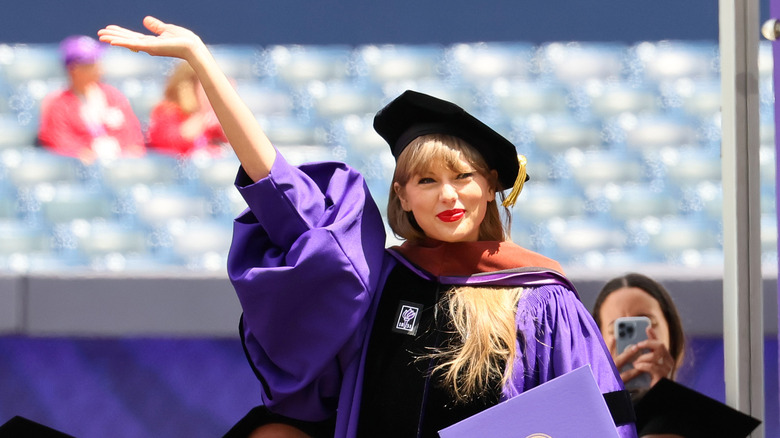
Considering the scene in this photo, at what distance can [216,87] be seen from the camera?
6.63 feet

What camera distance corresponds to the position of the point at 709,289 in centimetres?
313

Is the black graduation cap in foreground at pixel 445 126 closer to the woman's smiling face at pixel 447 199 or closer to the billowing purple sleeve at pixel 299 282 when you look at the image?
the woman's smiling face at pixel 447 199

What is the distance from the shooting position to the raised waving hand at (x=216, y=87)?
2006 millimetres

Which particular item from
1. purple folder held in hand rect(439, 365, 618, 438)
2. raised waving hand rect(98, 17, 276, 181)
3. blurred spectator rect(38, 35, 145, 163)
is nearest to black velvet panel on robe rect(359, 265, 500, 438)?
purple folder held in hand rect(439, 365, 618, 438)

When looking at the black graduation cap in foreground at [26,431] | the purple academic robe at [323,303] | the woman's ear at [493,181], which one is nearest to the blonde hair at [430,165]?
the woman's ear at [493,181]

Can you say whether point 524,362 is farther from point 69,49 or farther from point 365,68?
point 365,68

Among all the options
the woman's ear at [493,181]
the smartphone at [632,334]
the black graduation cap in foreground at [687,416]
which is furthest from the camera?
the smartphone at [632,334]

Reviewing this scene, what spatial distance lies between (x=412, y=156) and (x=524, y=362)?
519 millimetres

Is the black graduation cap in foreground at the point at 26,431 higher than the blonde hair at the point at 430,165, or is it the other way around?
the blonde hair at the point at 430,165

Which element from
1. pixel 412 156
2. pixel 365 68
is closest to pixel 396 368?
pixel 412 156

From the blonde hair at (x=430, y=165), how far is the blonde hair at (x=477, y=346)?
0.75 ft

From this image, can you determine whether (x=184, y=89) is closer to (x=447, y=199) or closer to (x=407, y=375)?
(x=447, y=199)

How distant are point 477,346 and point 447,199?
33 centimetres

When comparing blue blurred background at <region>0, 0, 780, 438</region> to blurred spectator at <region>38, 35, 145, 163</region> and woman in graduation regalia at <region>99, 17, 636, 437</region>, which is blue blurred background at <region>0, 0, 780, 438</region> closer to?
blurred spectator at <region>38, 35, 145, 163</region>
